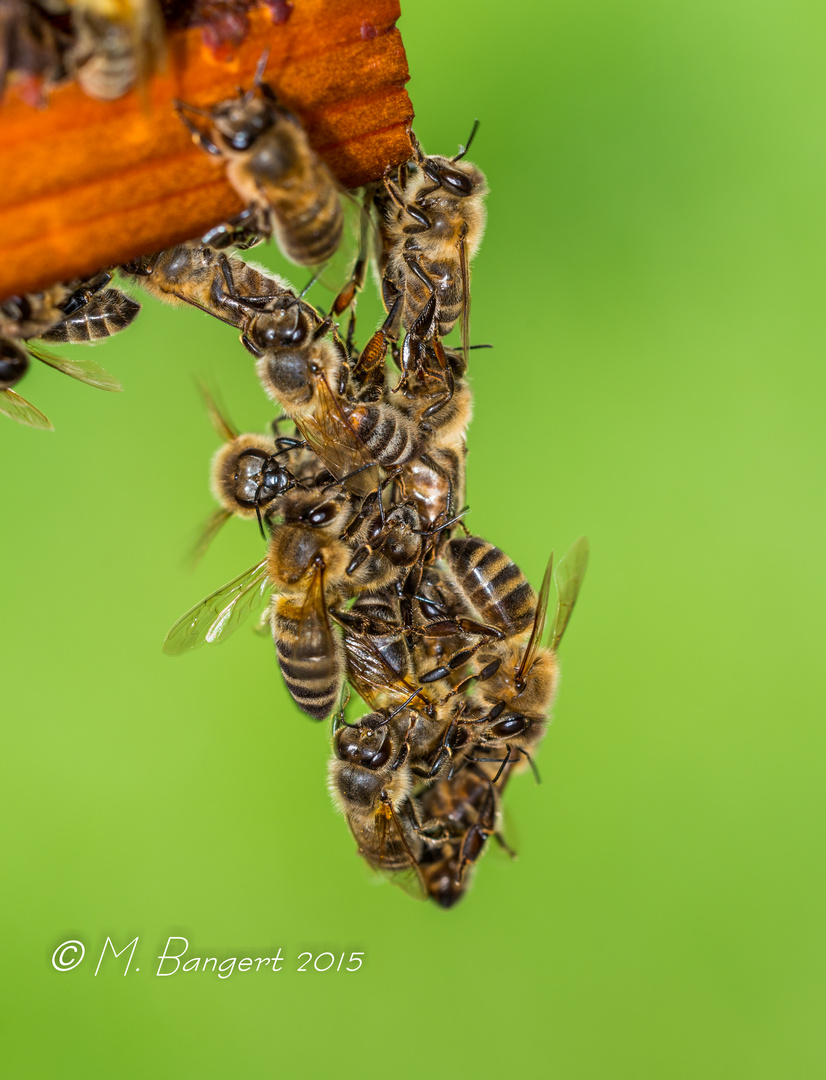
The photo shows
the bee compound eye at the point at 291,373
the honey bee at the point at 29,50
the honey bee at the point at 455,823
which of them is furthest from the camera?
the honey bee at the point at 455,823

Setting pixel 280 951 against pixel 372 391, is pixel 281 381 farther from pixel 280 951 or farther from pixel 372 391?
pixel 280 951

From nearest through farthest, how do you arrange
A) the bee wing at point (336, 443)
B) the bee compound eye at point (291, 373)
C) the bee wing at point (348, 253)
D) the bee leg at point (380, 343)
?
1. the bee wing at point (348, 253)
2. the bee wing at point (336, 443)
3. the bee compound eye at point (291, 373)
4. the bee leg at point (380, 343)

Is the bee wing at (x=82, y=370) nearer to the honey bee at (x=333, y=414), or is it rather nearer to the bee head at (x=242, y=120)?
the honey bee at (x=333, y=414)

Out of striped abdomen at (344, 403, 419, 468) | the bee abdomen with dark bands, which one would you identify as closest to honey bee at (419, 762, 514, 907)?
the bee abdomen with dark bands

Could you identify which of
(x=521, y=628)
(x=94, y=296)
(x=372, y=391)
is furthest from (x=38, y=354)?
(x=521, y=628)

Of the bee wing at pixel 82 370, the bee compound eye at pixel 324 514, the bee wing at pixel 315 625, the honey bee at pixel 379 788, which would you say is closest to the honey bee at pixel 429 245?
the bee compound eye at pixel 324 514

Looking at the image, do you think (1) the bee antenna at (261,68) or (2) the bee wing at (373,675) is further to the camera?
(2) the bee wing at (373,675)

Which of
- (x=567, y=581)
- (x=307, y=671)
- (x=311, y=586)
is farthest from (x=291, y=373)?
(x=567, y=581)

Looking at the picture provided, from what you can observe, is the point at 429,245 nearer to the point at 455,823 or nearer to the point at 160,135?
the point at 160,135
